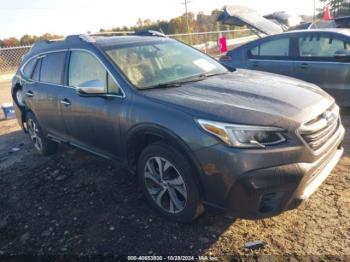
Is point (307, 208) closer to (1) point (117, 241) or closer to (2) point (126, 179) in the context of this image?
(1) point (117, 241)

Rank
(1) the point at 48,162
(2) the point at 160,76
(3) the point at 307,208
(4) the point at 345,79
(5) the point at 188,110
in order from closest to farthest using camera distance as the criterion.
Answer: (5) the point at 188,110, (3) the point at 307,208, (2) the point at 160,76, (1) the point at 48,162, (4) the point at 345,79

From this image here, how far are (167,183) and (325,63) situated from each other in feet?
13.6

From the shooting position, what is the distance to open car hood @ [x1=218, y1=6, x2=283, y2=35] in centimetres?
907

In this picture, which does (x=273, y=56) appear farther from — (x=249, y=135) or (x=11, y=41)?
(x=11, y=41)

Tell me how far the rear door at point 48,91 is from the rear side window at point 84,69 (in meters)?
0.25

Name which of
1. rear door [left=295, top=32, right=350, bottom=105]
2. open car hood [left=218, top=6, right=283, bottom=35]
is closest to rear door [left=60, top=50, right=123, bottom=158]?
rear door [left=295, top=32, right=350, bottom=105]

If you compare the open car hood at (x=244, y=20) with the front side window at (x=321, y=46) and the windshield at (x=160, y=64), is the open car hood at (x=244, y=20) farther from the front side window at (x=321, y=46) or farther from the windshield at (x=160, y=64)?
the windshield at (x=160, y=64)

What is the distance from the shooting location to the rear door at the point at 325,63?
5.95 meters

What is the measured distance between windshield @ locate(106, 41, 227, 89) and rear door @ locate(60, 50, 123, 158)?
22 cm

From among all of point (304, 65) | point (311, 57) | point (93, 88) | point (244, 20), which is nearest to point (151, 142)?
point (93, 88)

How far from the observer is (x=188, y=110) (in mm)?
3020

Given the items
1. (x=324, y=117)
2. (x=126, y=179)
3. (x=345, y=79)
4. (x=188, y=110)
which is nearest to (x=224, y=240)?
(x=188, y=110)

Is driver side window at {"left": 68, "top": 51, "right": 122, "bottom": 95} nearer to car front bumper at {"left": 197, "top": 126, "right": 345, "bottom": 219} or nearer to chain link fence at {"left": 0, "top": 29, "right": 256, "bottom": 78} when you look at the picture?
car front bumper at {"left": 197, "top": 126, "right": 345, "bottom": 219}

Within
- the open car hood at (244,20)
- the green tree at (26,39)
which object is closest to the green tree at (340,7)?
the open car hood at (244,20)
